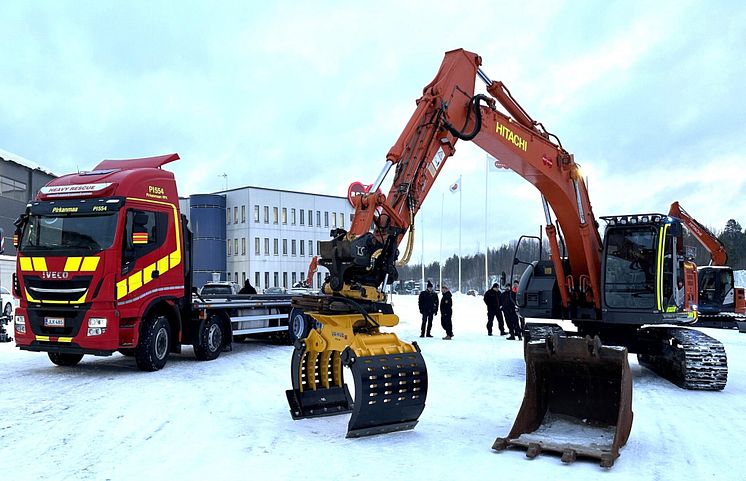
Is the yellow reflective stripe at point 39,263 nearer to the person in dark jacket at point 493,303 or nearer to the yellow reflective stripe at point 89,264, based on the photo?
the yellow reflective stripe at point 89,264

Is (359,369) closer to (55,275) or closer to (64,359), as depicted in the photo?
(55,275)

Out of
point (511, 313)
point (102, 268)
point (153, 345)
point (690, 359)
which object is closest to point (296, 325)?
point (153, 345)

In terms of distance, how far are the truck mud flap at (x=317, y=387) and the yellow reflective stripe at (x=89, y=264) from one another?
15.1ft

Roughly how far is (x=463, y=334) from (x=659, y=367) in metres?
8.60

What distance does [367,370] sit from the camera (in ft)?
21.1

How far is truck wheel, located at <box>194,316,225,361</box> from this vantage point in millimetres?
12746

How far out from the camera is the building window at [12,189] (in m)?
36.9

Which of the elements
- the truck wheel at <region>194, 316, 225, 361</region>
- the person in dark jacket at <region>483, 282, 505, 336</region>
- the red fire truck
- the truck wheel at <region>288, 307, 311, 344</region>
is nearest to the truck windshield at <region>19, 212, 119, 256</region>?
the red fire truck

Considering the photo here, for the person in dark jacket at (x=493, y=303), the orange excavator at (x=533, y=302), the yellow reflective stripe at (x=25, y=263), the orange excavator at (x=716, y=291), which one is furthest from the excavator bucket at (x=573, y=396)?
the orange excavator at (x=716, y=291)

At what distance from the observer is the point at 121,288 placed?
1070 centimetres

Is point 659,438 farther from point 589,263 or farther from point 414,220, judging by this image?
point 589,263

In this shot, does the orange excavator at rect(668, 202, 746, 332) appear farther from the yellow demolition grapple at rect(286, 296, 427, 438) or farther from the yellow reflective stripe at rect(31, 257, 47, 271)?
the yellow reflective stripe at rect(31, 257, 47, 271)

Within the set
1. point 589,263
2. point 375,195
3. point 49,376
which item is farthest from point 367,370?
point 49,376

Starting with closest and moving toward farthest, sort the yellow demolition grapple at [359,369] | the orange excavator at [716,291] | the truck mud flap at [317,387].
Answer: the yellow demolition grapple at [359,369] < the truck mud flap at [317,387] < the orange excavator at [716,291]
